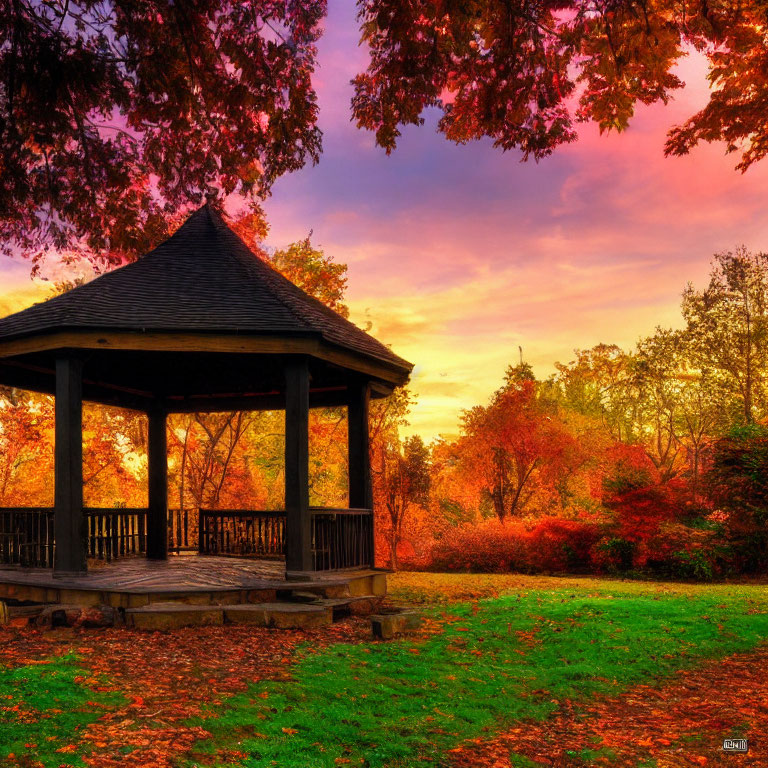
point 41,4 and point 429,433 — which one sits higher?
point 41,4

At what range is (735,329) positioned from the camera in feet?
102

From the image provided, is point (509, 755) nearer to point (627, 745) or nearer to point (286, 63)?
→ point (627, 745)

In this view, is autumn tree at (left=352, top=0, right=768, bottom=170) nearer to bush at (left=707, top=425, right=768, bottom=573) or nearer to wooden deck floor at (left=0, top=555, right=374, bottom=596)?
wooden deck floor at (left=0, top=555, right=374, bottom=596)

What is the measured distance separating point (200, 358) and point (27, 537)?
4.06 m

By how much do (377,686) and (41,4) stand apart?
8555mm

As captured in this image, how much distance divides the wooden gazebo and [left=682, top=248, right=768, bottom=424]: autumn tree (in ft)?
76.4

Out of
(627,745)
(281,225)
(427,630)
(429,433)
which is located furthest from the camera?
(429,433)

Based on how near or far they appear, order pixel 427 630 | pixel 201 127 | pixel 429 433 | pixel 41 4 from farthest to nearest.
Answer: pixel 429 433, pixel 201 127, pixel 427 630, pixel 41 4

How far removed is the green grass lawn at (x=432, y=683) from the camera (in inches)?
195

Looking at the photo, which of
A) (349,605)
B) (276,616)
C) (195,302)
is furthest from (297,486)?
(195,302)

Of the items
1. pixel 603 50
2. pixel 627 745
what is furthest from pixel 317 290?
pixel 627 745

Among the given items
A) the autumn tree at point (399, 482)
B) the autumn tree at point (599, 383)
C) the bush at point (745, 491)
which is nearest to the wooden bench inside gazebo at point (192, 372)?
the autumn tree at point (399, 482)

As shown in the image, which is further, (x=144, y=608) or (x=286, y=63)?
(x=286, y=63)

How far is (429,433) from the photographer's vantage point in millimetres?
32594
